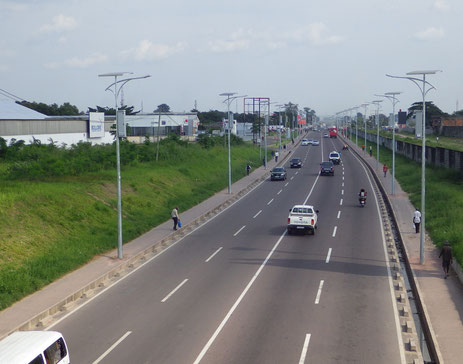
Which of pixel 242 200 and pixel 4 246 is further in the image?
pixel 242 200

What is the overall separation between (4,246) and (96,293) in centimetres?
499

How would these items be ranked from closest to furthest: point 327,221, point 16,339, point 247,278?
point 16,339, point 247,278, point 327,221

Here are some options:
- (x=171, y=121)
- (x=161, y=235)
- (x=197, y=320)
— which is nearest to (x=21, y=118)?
(x=161, y=235)

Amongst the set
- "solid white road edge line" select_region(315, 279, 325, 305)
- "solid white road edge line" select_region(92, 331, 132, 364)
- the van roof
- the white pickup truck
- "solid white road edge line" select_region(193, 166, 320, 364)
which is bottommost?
"solid white road edge line" select_region(92, 331, 132, 364)

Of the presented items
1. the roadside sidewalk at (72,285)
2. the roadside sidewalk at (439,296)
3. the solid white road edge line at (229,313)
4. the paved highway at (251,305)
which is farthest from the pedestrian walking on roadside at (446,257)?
the roadside sidewalk at (72,285)

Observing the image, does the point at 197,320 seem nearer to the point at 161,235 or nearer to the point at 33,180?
the point at 161,235

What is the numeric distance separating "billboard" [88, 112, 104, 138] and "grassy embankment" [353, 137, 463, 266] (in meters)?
34.5

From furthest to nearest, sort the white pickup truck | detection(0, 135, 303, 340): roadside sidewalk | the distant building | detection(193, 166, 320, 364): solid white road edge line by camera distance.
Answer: the distant building < the white pickup truck < detection(0, 135, 303, 340): roadside sidewalk < detection(193, 166, 320, 364): solid white road edge line

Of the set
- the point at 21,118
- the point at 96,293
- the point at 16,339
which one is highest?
the point at 21,118

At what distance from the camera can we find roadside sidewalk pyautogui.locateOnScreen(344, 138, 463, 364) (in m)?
14.0

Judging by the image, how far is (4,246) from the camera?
2200 centimetres

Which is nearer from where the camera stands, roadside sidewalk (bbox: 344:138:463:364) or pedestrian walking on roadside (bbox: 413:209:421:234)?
roadside sidewalk (bbox: 344:138:463:364)

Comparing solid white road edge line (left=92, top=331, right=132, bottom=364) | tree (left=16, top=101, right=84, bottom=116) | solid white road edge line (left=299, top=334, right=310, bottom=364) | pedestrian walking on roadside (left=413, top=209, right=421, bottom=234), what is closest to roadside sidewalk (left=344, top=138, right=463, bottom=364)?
pedestrian walking on roadside (left=413, top=209, right=421, bottom=234)

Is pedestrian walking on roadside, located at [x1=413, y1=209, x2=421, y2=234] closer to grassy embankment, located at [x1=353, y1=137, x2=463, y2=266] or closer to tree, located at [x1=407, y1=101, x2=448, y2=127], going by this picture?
grassy embankment, located at [x1=353, y1=137, x2=463, y2=266]
